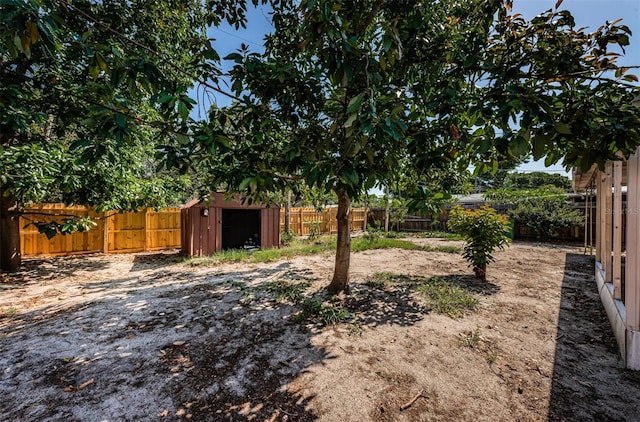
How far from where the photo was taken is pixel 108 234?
866 cm

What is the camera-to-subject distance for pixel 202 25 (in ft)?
17.1

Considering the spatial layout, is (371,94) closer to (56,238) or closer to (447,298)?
(447,298)

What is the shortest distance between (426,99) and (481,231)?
336 centimetres

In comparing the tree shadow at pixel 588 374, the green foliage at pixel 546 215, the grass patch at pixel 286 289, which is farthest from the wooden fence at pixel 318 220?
the tree shadow at pixel 588 374

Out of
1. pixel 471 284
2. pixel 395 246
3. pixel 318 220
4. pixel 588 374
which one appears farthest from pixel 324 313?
pixel 318 220

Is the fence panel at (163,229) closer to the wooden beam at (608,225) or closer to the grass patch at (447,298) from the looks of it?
the grass patch at (447,298)

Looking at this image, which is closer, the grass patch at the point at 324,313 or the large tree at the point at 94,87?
the large tree at the point at 94,87

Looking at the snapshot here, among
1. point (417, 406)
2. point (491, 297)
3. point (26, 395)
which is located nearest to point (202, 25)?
point (26, 395)

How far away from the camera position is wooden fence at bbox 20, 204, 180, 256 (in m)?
7.67

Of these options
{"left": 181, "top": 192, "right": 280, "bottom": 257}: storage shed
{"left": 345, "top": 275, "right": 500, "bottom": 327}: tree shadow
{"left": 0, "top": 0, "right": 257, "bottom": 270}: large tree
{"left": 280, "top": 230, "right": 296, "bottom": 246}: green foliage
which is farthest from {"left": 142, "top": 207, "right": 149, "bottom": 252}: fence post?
{"left": 345, "top": 275, "right": 500, "bottom": 327}: tree shadow

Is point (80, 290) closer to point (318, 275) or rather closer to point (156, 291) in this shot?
point (156, 291)

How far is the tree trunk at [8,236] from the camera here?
6.03m

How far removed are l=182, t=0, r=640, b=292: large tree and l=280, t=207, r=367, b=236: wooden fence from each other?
10374mm

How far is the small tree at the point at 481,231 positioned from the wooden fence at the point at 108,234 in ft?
28.9
